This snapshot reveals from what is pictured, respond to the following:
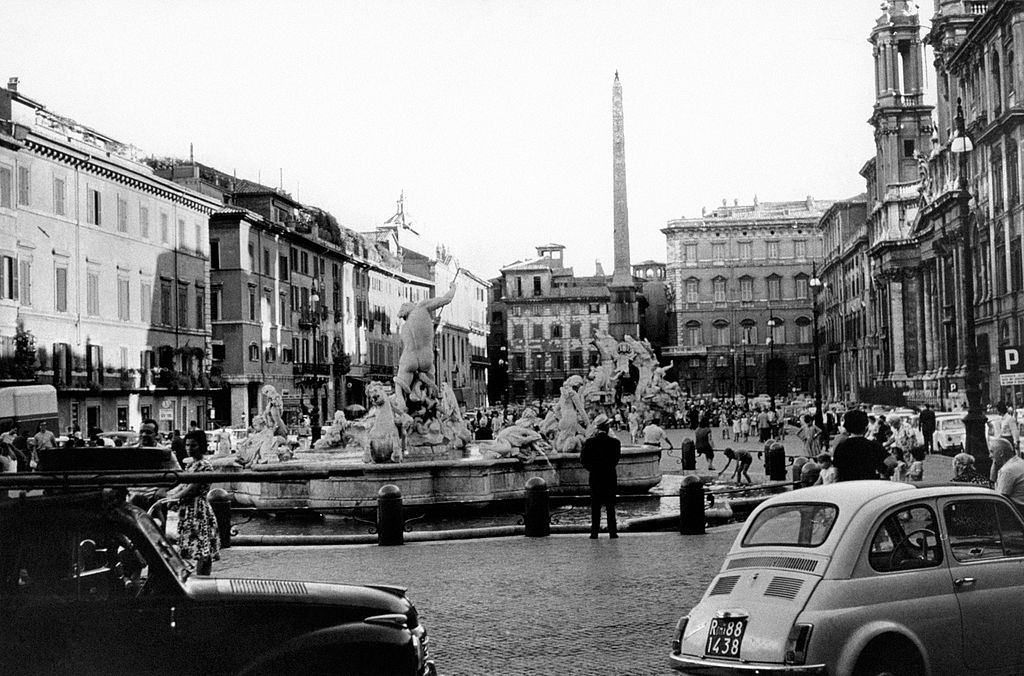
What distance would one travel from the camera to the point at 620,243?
71.2m

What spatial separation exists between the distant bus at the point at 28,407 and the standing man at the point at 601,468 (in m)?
19.5

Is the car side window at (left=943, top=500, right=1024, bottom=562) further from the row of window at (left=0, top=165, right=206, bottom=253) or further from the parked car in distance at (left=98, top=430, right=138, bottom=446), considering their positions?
the row of window at (left=0, top=165, right=206, bottom=253)

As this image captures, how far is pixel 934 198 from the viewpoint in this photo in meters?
57.3

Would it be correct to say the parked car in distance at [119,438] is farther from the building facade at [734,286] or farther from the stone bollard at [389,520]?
the building facade at [734,286]

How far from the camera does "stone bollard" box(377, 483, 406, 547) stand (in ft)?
50.3

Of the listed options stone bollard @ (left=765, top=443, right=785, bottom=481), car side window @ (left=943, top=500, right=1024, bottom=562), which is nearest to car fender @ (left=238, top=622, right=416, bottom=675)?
car side window @ (left=943, top=500, right=1024, bottom=562)

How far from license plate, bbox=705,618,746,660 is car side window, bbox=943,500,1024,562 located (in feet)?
4.60

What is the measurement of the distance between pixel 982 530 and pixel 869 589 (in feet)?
3.53

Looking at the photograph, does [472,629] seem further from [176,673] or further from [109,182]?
[109,182]

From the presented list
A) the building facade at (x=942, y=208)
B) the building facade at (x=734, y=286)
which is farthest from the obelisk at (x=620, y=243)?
the building facade at (x=734, y=286)

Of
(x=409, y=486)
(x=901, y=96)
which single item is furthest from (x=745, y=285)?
(x=409, y=486)

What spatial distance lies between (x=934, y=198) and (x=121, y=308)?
3642 centimetres

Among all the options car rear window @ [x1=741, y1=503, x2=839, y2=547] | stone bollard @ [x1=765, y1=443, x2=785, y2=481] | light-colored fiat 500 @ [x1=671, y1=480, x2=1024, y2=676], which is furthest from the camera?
stone bollard @ [x1=765, y1=443, x2=785, y2=481]

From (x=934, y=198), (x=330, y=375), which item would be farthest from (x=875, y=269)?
(x=330, y=375)
